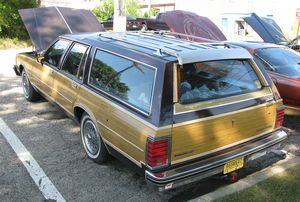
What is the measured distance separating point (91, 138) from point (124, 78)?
1159 mm

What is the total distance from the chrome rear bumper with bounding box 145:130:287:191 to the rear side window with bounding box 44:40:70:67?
9.39 feet

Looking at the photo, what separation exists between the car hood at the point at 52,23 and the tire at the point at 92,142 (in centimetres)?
297

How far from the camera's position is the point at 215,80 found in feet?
12.7

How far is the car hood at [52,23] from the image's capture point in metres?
7.43

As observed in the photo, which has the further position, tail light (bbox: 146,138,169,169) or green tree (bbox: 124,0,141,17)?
green tree (bbox: 124,0,141,17)

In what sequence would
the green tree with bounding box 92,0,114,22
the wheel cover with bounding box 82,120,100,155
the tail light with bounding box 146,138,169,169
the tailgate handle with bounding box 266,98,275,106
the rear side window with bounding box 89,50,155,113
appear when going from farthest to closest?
the green tree with bounding box 92,0,114,22 < the wheel cover with bounding box 82,120,100,155 < the tailgate handle with bounding box 266,98,275,106 < the rear side window with bounding box 89,50,155,113 < the tail light with bounding box 146,138,169,169

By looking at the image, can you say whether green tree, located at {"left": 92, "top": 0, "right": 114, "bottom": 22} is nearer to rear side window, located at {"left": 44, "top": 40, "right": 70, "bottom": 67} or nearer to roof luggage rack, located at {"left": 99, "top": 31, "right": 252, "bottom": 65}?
rear side window, located at {"left": 44, "top": 40, "right": 70, "bottom": 67}

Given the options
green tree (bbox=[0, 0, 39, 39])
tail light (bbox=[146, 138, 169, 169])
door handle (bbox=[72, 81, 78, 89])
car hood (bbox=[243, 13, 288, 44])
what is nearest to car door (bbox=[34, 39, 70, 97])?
door handle (bbox=[72, 81, 78, 89])

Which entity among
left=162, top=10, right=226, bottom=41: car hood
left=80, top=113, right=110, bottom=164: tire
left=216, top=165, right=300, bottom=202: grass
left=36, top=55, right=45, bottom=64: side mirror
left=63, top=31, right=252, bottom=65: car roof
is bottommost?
left=216, top=165, right=300, bottom=202: grass

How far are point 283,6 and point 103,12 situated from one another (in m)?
15.7

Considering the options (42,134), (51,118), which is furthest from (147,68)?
(51,118)

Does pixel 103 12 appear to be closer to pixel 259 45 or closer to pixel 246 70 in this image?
pixel 259 45

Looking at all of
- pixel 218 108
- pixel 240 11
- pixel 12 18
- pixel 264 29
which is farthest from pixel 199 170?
pixel 240 11

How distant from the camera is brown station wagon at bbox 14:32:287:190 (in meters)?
3.33
